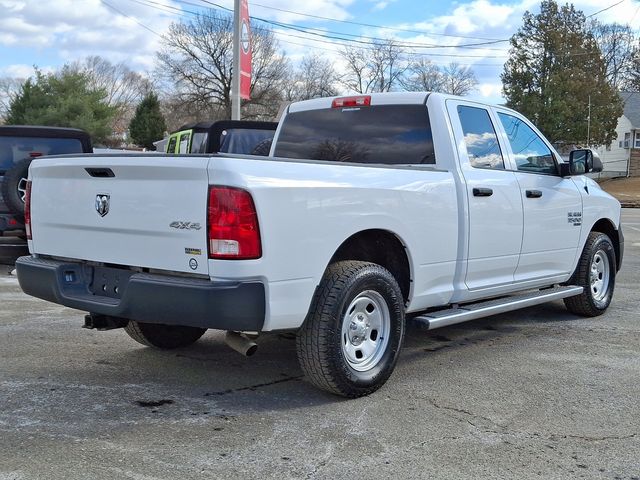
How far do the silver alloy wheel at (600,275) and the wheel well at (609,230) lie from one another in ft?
0.94

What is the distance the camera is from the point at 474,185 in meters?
5.18

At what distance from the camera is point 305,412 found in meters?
4.16

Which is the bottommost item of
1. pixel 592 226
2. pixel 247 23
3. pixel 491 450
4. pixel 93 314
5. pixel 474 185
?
pixel 491 450

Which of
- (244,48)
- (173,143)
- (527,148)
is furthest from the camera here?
(173,143)

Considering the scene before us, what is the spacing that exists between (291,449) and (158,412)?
978 mm

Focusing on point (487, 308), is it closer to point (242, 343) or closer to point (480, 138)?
point (480, 138)

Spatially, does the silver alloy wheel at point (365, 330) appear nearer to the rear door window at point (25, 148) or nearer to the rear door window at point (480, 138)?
the rear door window at point (480, 138)

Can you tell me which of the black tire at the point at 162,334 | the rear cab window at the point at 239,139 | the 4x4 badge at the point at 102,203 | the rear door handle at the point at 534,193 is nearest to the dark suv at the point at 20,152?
the rear cab window at the point at 239,139

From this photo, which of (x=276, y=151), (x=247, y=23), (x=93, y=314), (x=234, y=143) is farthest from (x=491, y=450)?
(x=247, y=23)

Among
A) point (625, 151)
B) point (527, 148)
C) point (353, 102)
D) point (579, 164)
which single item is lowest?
point (579, 164)

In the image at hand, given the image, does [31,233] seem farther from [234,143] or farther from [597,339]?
[234,143]

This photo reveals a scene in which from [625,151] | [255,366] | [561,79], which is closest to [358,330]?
[255,366]

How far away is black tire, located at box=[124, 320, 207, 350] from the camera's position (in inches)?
209

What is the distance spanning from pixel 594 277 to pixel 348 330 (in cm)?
376
